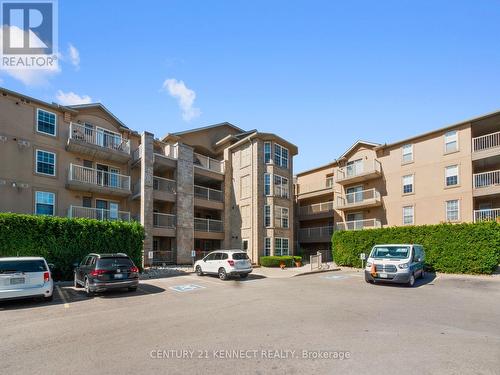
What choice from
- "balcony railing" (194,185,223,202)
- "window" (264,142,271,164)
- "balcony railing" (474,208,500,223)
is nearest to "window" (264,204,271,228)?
"window" (264,142,271,164)

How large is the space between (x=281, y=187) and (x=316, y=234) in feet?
26.8

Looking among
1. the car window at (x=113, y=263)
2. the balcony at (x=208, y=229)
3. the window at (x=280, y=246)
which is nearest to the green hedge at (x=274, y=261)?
the window at (x=280, y=246)

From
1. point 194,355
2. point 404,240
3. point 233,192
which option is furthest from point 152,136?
point 194,355

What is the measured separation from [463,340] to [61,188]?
23842 millimetres

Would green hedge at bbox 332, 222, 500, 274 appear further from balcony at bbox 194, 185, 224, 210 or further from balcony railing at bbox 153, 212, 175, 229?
balcony railing at bbox 153, 212, 175, 229

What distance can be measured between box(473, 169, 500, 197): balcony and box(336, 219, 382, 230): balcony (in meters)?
8.13

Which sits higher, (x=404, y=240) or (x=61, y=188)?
(x=61, y=188)

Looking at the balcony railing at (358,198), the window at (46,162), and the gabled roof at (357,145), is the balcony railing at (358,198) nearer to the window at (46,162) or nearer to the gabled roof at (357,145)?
the gabled roof at (357,145)

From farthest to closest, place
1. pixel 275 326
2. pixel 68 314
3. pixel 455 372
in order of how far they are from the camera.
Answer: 1. pixel 68 314
2. pixel 275 326
3. pixel 455 372

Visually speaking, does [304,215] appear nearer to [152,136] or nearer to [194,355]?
[152,136]

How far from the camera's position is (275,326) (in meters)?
7.91

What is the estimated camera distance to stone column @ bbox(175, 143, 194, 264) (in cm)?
2688

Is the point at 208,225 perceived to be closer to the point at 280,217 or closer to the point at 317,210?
the point at 280,217

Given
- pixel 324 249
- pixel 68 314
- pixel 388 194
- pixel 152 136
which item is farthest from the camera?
pixel 324 249
